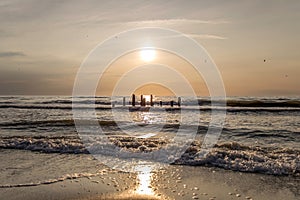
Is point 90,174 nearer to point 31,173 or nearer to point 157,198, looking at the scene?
point 31,173

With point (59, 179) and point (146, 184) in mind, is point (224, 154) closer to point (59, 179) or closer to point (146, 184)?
point (146, 184)

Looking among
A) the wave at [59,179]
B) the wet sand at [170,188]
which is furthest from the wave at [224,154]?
the wave at [59,179]

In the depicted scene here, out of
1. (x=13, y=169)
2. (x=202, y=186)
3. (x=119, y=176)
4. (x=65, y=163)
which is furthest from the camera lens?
(x=65, y=163)

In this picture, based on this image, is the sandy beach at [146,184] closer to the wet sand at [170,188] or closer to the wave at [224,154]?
the wet sand at [170,188]

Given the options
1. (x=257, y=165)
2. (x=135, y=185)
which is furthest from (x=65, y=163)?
(x=257, y=165)

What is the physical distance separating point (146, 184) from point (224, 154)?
4331 millimetres

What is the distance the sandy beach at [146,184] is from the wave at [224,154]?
2.07 feet

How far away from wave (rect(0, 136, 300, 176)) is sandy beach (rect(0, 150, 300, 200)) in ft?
2.07

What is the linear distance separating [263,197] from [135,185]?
3.11 meters

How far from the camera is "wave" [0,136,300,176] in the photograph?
10166mm

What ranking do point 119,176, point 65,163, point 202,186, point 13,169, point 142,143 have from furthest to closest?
point 142,143 → point 65,163 → point 13,169 → point 119,176 → point 202,186

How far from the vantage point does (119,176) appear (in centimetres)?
919

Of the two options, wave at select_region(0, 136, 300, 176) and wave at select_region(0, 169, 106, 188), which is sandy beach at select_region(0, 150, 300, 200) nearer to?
wave at select_region(0, 169, 106, 188)

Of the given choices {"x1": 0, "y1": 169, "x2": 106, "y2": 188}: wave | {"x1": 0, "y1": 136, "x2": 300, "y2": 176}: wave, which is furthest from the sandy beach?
{"x1": 0, "y1": 136, "x2": 300, "y2": 176}: wave
